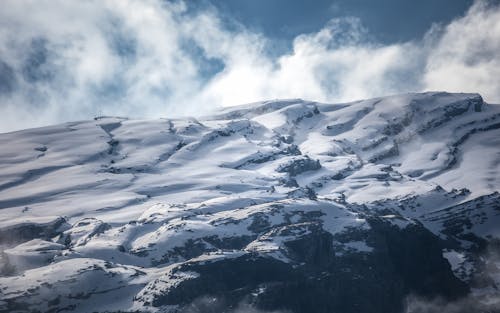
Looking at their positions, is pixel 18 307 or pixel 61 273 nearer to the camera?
pixel 18 307

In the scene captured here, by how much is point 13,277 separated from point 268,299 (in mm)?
92858

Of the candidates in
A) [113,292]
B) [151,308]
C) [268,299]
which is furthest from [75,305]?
[268,299]

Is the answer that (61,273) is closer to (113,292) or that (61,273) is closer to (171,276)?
(113,292)

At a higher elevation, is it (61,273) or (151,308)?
(61,273)

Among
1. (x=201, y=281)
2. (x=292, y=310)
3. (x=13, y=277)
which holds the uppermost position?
(x=13, y=277)

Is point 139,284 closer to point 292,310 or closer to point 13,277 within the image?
point 13,277

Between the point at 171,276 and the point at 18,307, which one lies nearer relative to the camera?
the point at 18,307

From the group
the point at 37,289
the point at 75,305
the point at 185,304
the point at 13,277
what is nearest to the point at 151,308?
the point at 185,304

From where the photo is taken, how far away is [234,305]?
636ft

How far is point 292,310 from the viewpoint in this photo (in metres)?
199

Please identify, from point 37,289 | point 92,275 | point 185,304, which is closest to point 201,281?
point 185,304

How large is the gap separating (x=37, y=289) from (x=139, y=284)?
115ft

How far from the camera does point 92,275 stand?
7790 inches

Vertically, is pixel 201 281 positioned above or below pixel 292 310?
above
